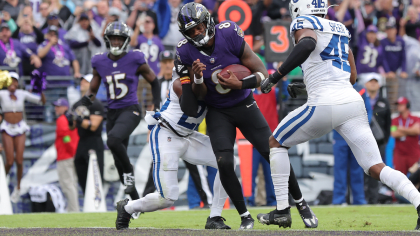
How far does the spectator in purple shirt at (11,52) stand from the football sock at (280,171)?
786 cm

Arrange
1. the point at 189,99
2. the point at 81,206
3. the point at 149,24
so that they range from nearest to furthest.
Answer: the point at 189,99
the point at 81,206
the point at 149,24

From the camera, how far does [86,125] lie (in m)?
9.94

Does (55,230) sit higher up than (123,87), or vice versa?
(123,87)

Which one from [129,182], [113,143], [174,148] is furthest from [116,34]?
[174,148]

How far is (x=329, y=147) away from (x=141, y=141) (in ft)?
11.6

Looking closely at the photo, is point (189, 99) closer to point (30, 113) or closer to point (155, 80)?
point (155, 80)

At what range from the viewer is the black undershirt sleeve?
17.6ft

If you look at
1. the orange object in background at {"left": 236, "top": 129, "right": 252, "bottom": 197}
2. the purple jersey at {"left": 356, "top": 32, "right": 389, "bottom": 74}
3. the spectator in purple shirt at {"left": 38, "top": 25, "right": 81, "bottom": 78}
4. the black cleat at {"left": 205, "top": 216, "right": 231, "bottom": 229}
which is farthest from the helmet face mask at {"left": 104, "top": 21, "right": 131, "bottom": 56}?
the purple jersey at {"left": 356, "top": 32, "right": 389, "bottom": 74}

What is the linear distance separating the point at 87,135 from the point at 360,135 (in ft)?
20.0

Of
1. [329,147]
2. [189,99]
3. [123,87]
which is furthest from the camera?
Answer: [329,147]

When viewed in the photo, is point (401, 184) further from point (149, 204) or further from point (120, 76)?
point (120, 76)

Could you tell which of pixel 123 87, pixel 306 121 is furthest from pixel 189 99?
pixel 123 87

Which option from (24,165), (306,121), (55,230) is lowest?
(24,165)

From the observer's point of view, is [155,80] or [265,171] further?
[265,171]
